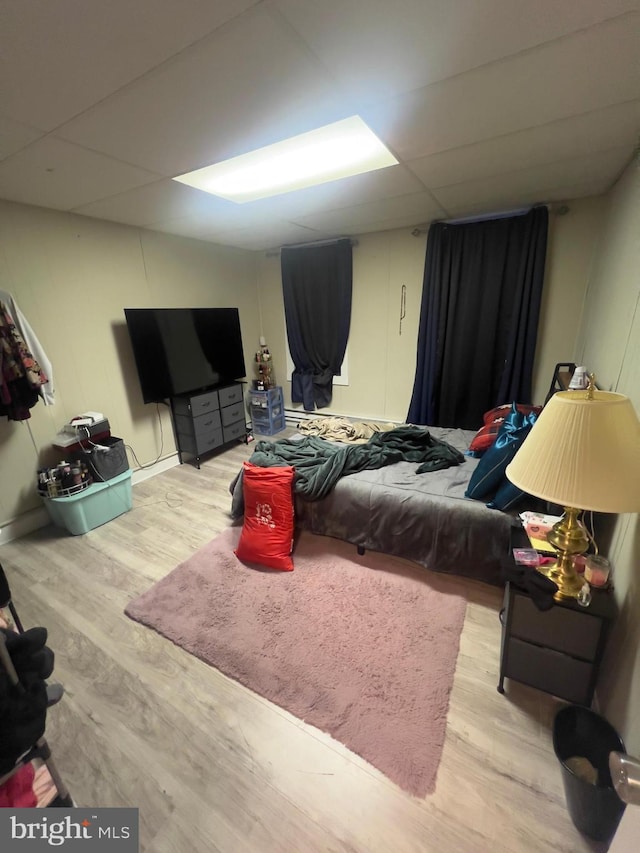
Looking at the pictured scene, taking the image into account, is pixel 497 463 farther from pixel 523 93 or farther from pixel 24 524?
pixel 24 524

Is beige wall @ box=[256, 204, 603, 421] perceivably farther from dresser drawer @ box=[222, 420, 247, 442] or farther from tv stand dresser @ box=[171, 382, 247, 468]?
tv stand dresser @ box=[171, 382, 247, 468]

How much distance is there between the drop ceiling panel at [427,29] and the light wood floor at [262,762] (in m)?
2.34

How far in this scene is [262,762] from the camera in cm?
126

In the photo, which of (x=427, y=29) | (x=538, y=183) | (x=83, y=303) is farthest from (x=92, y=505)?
(x=538, y=183)

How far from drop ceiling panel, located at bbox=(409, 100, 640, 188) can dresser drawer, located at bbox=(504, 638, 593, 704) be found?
7.40 feet

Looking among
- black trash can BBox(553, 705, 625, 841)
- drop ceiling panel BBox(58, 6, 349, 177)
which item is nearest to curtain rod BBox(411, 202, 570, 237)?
drop ceiling panel BBox(58, 6, 349, 177)

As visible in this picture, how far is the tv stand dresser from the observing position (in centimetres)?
355

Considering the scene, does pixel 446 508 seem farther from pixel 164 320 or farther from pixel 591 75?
pixel 164 320

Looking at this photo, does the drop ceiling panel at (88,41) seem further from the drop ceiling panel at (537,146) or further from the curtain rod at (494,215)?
the curtain rod at (494,215)

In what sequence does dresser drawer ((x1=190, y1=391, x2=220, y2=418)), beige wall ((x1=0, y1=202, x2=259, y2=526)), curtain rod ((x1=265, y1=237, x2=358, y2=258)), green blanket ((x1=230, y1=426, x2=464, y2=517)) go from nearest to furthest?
green blanket ((x1=230, y1=426, x2=464, y2=517)) < beige wall ((x1=0, y1=202, x2=259, y2=526)) < dresser drawer ((x1=190, y1=391, x2=220, y2=418)) < curtain rod ((x1=265, y1=237, x2=358, y2=258))

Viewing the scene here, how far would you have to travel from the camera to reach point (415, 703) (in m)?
1.41

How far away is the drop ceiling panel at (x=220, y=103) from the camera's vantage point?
3.49 ft

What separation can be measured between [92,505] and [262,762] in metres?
2.19

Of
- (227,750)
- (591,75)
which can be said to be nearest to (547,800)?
(227,750)
